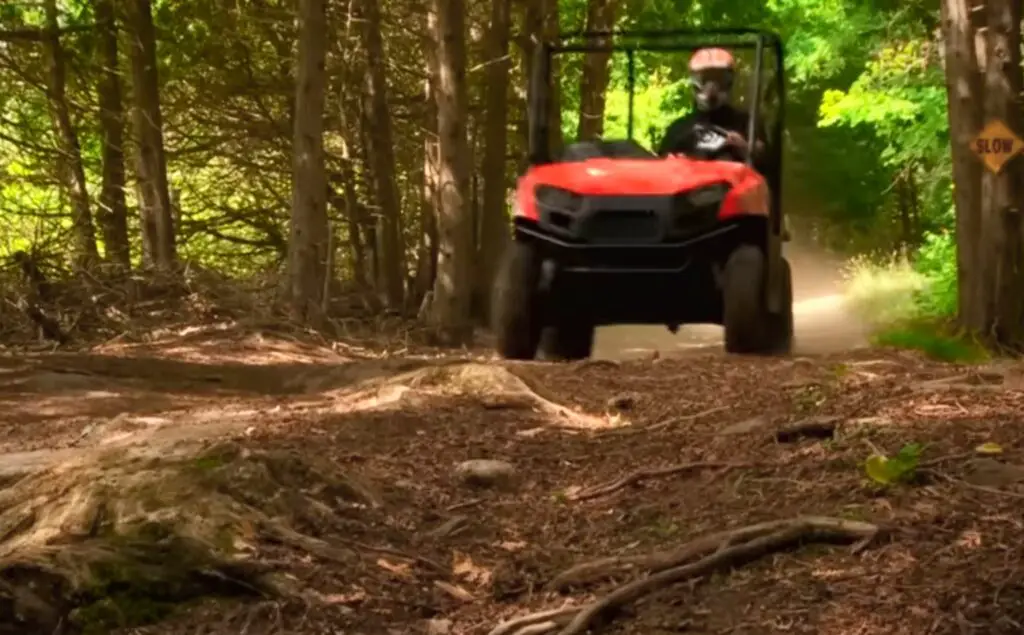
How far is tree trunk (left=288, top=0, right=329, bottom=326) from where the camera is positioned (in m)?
11.7

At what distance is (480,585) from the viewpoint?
4000 mm

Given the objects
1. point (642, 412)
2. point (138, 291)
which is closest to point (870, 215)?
point (138, 291)

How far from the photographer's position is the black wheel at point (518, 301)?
8.79 meters

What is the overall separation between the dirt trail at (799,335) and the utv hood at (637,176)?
284 cm

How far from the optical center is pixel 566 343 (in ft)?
33.9

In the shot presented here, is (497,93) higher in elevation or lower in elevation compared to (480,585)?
higher

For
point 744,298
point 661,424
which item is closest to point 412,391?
point 661,424

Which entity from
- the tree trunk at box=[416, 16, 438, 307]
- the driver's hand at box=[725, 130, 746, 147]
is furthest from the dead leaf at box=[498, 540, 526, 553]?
the tree trunk at box=[416, 16, 438, 307]

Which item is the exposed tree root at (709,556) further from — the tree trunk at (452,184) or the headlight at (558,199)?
the tree trunk at (452,184)

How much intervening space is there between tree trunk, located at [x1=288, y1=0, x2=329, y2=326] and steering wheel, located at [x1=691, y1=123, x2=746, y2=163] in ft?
13.0

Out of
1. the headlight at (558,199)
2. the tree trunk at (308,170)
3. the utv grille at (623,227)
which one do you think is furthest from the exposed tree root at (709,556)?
the tree trunk at (308,170)

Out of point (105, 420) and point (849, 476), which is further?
point (105, 420)

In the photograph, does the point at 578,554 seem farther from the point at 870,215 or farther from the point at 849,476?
the point at 870,215

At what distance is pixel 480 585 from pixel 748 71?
6.40m
